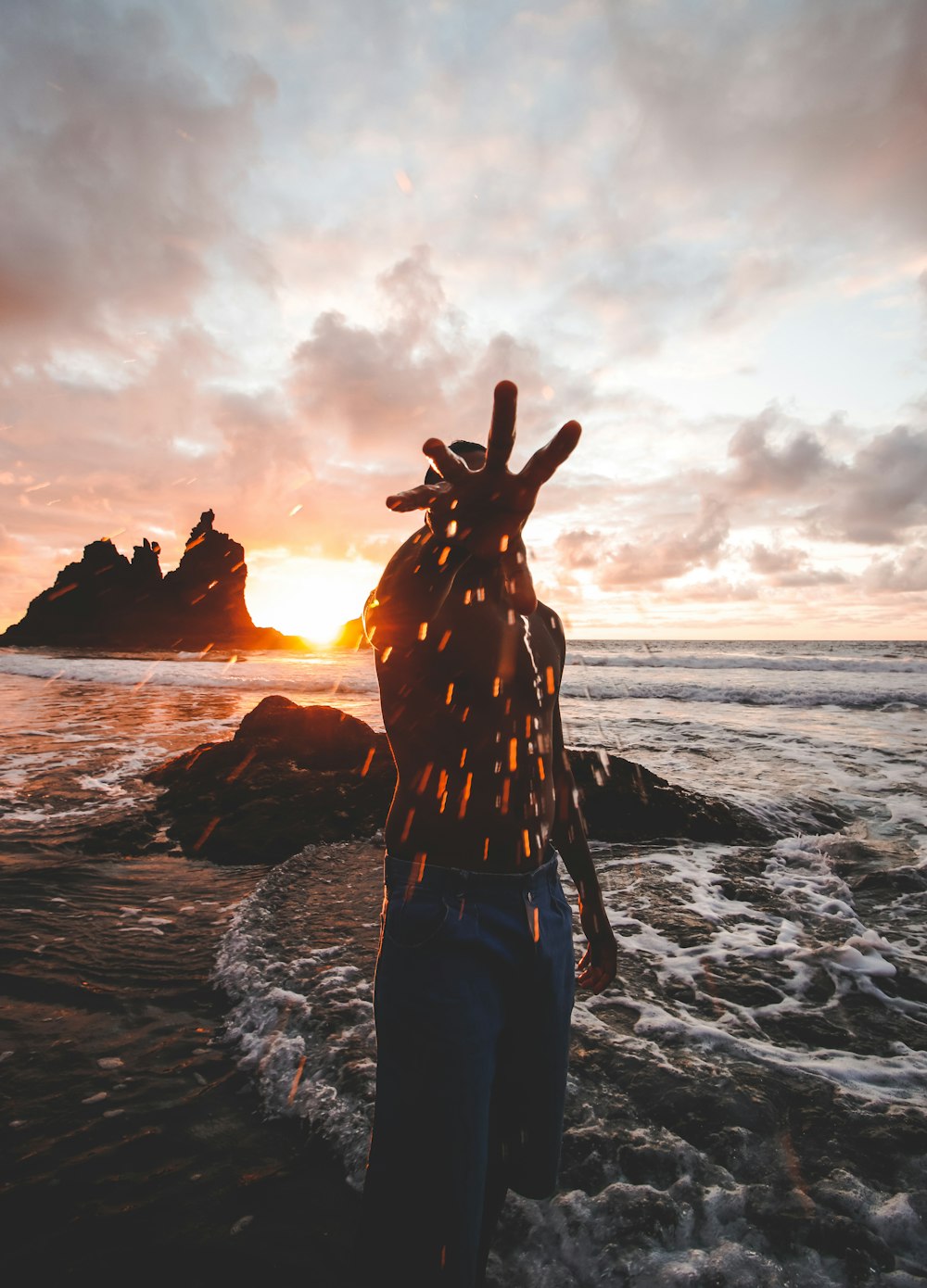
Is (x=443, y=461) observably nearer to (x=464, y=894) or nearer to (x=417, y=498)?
(x=417, y=498)

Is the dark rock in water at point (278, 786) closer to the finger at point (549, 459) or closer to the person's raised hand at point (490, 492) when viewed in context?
the person's raised hand at point (490, 492)

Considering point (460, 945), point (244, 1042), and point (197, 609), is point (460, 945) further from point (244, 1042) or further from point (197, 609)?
point (197, 609)

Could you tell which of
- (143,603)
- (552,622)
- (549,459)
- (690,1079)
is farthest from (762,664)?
(143,603)

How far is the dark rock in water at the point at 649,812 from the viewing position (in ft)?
22.4

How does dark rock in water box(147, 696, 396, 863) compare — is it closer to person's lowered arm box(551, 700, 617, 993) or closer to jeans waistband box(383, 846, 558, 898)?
person's lowered arm box(551, 700, 617, 993)

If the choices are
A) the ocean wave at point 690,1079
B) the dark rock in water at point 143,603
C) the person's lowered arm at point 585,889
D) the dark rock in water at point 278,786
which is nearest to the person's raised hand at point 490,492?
Result: the person's lowered arm at point 585,889

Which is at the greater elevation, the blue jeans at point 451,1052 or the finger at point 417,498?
the finger at point 417,498

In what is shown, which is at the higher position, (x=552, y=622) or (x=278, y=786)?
(x=552, y=622)

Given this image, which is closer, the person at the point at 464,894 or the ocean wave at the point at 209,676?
the person at the point at 464,894

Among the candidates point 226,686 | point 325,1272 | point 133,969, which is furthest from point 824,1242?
point 226,686

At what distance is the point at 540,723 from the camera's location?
1957mm

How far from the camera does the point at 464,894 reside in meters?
1.56

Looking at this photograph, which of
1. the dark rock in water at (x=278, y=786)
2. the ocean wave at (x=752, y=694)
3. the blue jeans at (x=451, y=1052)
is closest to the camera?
the blue jeans at (x=451, y=1052)

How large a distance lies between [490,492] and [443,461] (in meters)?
0.16
